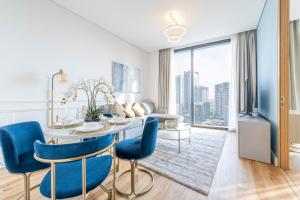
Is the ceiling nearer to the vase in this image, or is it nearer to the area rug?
the vase

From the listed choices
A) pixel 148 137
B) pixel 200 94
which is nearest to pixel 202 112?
pixel 200 94

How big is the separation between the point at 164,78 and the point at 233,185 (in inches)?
164

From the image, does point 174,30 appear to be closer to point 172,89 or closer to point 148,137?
point 172,89

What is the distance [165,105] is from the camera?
5.41m

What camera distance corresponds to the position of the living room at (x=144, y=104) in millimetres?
1409

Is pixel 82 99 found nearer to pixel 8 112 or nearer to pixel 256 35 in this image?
pixel 8 112

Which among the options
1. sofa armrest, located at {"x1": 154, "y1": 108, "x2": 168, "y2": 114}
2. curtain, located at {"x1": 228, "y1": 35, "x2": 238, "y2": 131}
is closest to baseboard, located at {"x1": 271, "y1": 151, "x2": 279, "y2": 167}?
curtain, located at {"x1": 228, "y1": 35, "x2": 238, "y2": 131}

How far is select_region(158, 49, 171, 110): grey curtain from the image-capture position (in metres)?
5.38

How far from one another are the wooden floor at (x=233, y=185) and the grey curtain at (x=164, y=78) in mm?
3384

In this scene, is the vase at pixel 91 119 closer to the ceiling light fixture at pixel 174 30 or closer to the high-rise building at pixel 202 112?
the ceiling light fixture at pixel 174 30

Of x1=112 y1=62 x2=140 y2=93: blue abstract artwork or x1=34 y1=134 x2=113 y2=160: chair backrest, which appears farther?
x1=112 y1=62 x2=140 y2=93: blue abstract artwork

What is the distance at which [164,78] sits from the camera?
17.9 feet

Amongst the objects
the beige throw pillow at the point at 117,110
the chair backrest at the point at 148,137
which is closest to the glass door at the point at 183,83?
the beige throw pillow at the point at 117,110

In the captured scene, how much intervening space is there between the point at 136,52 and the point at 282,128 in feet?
14.7
